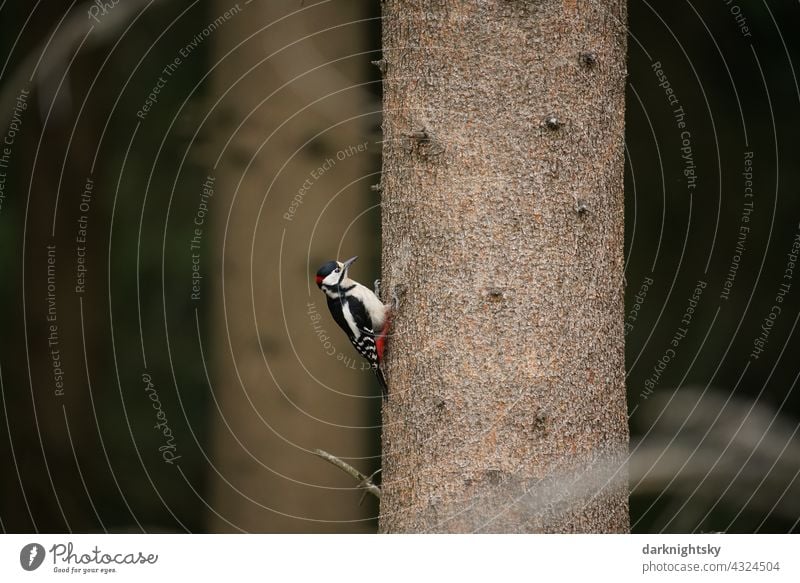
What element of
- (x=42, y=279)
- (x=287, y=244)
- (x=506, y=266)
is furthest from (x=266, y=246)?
(x=506, y=266)

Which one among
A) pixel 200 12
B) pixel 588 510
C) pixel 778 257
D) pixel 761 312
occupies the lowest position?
pixel 588 510

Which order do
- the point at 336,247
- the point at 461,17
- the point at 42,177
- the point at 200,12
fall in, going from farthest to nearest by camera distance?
the point at 200,12, the point at 42,177, the point at 336,247, the point at 461,17

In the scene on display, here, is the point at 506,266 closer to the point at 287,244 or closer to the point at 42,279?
the point at 287,244

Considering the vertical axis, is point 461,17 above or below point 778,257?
above

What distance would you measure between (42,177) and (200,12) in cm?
129

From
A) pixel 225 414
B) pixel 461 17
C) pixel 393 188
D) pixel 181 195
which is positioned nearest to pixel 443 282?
pixel 393 188

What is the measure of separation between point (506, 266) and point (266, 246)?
82.9 inches

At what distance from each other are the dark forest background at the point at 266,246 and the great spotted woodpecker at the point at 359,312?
848 mm

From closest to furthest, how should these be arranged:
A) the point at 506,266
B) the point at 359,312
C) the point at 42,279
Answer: the point at 506,266 → the point at 359,312 → the point at 42,279

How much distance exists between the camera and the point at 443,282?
211 cm

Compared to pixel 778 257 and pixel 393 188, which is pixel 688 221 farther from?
pixel 393 188

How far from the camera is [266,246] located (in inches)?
156

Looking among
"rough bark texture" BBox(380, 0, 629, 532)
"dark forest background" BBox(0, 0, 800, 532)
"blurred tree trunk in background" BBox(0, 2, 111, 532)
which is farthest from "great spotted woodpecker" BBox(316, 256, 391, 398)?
"blurred tree trunk in background" BBox(0, 2, 111, 532)

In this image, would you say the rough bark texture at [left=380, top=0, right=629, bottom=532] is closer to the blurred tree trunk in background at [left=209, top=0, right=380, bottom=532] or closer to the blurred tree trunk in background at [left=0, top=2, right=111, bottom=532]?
the blurred tree trunk in background at [left=209, top=0, right=380, bottom=532]
